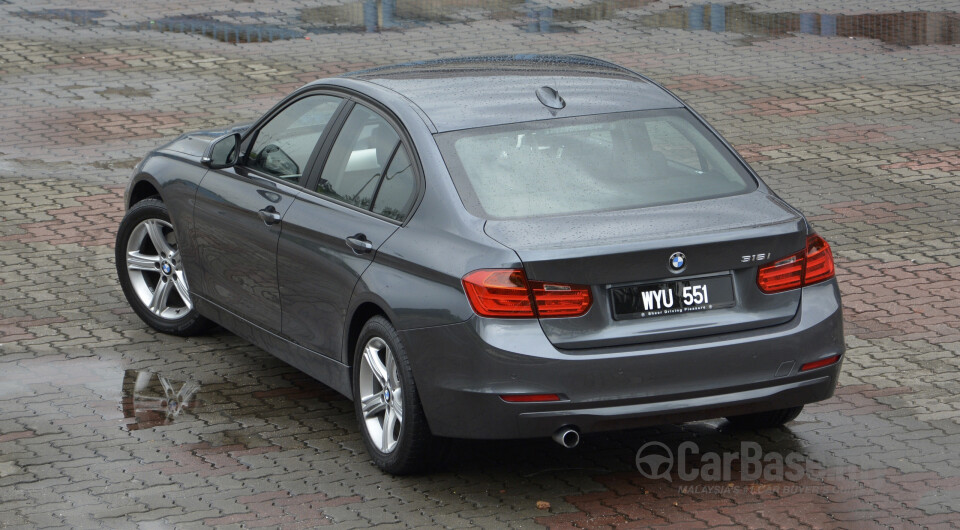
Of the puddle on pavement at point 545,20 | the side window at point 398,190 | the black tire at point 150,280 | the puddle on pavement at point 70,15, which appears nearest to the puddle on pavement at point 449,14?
the puddle on pavement at point 545,20

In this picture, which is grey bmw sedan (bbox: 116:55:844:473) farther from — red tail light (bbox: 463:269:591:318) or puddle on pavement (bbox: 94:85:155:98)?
puddle on pavement (bbox: 94:85:155:98)

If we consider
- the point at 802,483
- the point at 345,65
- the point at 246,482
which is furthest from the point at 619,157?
the point at 345,65

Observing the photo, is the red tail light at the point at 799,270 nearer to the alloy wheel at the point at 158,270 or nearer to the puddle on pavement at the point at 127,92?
the alloy wheel at the point at 158,270

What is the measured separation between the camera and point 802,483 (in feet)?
19.6

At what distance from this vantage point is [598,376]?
542 cm

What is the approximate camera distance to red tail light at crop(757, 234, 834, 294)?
5.68 metres

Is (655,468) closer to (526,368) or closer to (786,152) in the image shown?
(526,368)

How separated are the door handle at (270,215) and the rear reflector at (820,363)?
254cm

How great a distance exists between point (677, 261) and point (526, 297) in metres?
0.60

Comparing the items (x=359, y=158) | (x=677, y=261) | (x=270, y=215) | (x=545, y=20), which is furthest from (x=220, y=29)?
(x=677, y=261)

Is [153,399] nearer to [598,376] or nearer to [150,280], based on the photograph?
[150,280]

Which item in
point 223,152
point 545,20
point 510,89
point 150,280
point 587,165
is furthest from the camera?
point 545,20

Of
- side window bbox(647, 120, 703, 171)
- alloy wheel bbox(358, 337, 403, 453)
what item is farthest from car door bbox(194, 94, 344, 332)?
side window bbox(647, 120, 703, 171)

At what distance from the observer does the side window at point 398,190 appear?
6.04m
